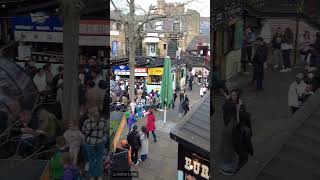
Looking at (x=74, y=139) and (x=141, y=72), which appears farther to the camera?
(x=141, y=72)

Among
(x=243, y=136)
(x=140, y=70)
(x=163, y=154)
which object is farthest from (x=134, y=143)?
(x=243, y=136)

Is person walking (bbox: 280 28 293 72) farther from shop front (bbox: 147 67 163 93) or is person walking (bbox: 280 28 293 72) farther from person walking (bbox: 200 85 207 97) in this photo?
shop front (bbox: 147 67 163 93)

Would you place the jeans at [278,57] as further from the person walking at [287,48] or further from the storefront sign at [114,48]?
the storefront sign at [114,48]

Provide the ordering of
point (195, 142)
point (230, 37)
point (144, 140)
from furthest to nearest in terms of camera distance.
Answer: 1. point (144, 140)
2. point (195, 142)
3. point (230, 37)

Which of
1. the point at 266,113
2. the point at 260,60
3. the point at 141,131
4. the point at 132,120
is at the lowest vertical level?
the point at 141,131

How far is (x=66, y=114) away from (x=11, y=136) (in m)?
0.66

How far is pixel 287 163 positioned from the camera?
4.43 m

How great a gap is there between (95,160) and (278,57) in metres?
2.37

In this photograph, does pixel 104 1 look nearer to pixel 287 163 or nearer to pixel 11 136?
pixel 11 136

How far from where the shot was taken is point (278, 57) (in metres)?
4.56

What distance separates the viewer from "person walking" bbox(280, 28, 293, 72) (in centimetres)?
449

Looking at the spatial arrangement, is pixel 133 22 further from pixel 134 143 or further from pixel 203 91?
pixel 134 143

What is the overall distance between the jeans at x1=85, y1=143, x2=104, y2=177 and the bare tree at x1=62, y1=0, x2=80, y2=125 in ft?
1.24

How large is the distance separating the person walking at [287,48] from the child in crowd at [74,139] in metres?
2.38
